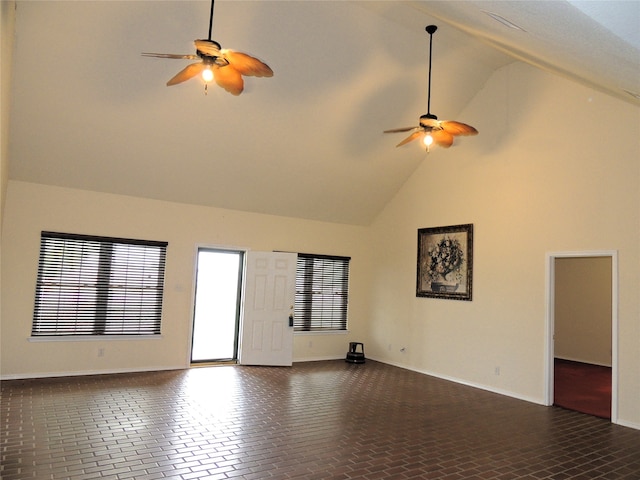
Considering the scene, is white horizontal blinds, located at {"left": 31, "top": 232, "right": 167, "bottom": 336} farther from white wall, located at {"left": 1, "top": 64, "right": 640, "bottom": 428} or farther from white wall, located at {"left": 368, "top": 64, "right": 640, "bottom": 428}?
white wall, located at {"left": 368, "top": 64, "right": 640, "bottom": 428}

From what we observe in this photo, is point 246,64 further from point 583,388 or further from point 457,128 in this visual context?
point 583,388

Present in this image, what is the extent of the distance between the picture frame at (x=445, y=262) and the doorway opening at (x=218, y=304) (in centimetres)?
327

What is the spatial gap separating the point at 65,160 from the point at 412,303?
5.96 m

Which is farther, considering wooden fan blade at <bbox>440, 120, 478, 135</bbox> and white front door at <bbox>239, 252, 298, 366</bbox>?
white front door at <bbox>239, 252, 298, 366</bbox>

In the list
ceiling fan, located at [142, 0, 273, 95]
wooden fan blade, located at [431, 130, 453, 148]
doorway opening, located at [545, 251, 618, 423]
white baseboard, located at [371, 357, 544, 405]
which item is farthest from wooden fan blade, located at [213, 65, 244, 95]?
doorway opening, located at [545, 251, 618, 423]

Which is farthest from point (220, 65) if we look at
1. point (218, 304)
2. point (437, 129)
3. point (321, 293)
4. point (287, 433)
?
point (321, 293)

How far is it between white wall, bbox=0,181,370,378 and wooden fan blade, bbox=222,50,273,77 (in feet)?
12.9

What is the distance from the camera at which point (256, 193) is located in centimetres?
757

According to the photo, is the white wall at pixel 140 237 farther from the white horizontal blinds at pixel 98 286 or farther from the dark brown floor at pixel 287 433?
the dark brown floor at pixel 287 433

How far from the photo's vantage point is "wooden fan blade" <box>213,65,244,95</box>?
3840 mm

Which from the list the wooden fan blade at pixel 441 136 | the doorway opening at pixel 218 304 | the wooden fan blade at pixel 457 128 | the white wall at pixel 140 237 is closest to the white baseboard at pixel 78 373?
the white wall at pixel 140 237

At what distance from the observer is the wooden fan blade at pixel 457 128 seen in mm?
5223

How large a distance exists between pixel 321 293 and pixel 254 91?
14.0 feet

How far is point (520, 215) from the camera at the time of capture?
21.2 ft
